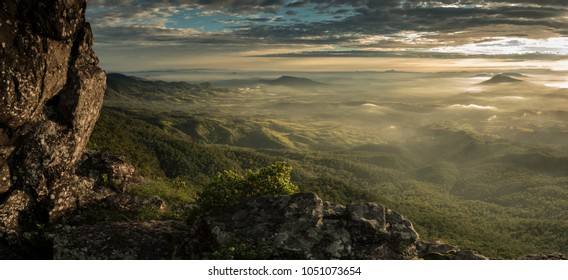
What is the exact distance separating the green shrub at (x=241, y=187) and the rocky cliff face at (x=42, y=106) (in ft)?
38.3

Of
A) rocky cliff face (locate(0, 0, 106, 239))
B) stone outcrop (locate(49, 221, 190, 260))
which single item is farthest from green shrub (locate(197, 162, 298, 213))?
rocky cliff face (locate(0, 0, 106, 239))

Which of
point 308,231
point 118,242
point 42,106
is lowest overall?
point 118,242

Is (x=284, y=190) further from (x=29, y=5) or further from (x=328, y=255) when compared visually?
(x=29, y=5)

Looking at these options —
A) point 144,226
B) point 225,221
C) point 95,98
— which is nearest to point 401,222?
point 225,221

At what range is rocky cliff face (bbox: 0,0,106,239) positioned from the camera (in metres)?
26.5

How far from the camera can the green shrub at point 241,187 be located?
2872 cm

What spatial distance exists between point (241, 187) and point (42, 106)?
53.2 feet

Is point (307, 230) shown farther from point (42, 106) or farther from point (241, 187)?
point (42, 106)

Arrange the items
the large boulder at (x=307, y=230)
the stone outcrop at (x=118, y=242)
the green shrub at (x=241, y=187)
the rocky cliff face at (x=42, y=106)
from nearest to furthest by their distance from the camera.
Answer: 1. the large boulder at (x=307, y=230)
2. the stone outcrop at (x=118, y=242)
3. the rocky cliff face at (x=42, y=106)
4. the green shrub at (x=241, y=187)

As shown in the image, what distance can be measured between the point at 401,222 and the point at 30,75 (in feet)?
90.1

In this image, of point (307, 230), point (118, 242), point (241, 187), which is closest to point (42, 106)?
point (118, 242)

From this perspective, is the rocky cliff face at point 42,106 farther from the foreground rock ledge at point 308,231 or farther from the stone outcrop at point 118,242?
the foreground rock ledge at point 308,231

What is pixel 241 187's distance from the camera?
29547 mm


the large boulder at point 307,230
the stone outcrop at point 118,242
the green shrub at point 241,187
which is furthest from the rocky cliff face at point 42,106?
the large boulder at point 307,230
